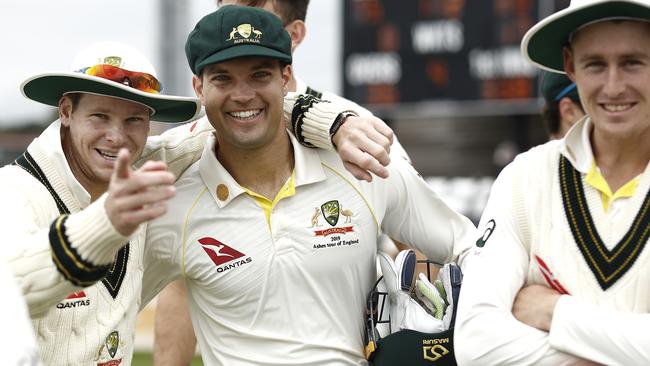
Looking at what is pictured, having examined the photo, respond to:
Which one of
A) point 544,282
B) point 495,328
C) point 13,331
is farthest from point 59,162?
point 544,282

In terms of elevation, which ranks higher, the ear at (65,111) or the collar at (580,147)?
the ear at (65,111)

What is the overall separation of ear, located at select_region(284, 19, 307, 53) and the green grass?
477cm

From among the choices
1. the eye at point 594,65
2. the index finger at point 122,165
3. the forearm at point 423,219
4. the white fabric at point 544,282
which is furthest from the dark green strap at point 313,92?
the index finger at point 122,165

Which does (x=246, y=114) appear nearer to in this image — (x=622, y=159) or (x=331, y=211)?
(x=331, y=211)

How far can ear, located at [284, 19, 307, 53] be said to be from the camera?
5168mm

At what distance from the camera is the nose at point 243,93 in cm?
368

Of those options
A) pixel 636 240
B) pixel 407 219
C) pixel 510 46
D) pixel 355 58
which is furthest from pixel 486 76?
pixel 636 240

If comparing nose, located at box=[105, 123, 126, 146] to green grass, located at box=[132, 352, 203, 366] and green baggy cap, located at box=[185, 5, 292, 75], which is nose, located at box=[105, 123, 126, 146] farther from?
green grass, located at box=[132, 352, 203, 366]

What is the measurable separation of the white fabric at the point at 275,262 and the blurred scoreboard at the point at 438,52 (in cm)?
932

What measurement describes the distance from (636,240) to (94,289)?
1.74 metres

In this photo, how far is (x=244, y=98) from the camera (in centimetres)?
368

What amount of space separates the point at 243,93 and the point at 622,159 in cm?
131

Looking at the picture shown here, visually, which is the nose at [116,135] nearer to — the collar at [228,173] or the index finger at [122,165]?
the collar at [228,173]

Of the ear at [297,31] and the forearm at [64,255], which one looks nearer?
the forearm at [64,255]
